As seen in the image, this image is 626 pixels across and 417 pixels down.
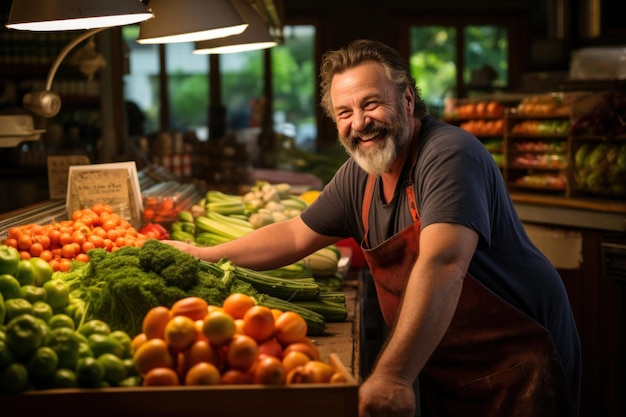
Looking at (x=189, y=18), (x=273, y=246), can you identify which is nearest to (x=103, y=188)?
(x=273, y=246)

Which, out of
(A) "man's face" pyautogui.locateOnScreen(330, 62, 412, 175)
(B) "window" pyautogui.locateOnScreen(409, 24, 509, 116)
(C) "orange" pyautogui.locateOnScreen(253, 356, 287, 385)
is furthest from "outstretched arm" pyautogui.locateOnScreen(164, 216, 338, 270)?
(B) "window" pyautogui.locateOnScreen(409, 24, 509, 116)

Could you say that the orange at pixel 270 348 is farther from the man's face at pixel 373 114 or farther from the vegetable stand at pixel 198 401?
the man's face at pixel 373 114

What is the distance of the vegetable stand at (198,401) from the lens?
77.8 inches

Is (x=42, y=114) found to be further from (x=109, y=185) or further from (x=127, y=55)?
(x=127, y=55)

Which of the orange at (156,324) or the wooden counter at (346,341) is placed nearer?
the orange at (156,324)

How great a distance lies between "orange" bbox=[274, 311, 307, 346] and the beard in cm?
90

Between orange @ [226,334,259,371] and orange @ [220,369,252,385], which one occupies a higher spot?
orange @ [226,334,259,371]

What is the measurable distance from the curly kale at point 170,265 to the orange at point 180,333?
0.51 m

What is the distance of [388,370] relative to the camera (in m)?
2.24

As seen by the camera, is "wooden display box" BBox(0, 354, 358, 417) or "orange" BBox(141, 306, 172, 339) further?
"orange" BBox(141, 306, 172, 339)

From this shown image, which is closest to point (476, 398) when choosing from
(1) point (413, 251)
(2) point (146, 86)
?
(1) point (413, 251)

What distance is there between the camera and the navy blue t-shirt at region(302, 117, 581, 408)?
8.45ft

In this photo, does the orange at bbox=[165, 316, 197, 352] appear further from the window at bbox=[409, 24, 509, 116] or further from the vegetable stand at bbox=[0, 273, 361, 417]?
the window at bbox=[409, 24, 509, 116]

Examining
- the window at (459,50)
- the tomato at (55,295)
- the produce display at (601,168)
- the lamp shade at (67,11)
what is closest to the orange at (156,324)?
the tomato at (55,295)
